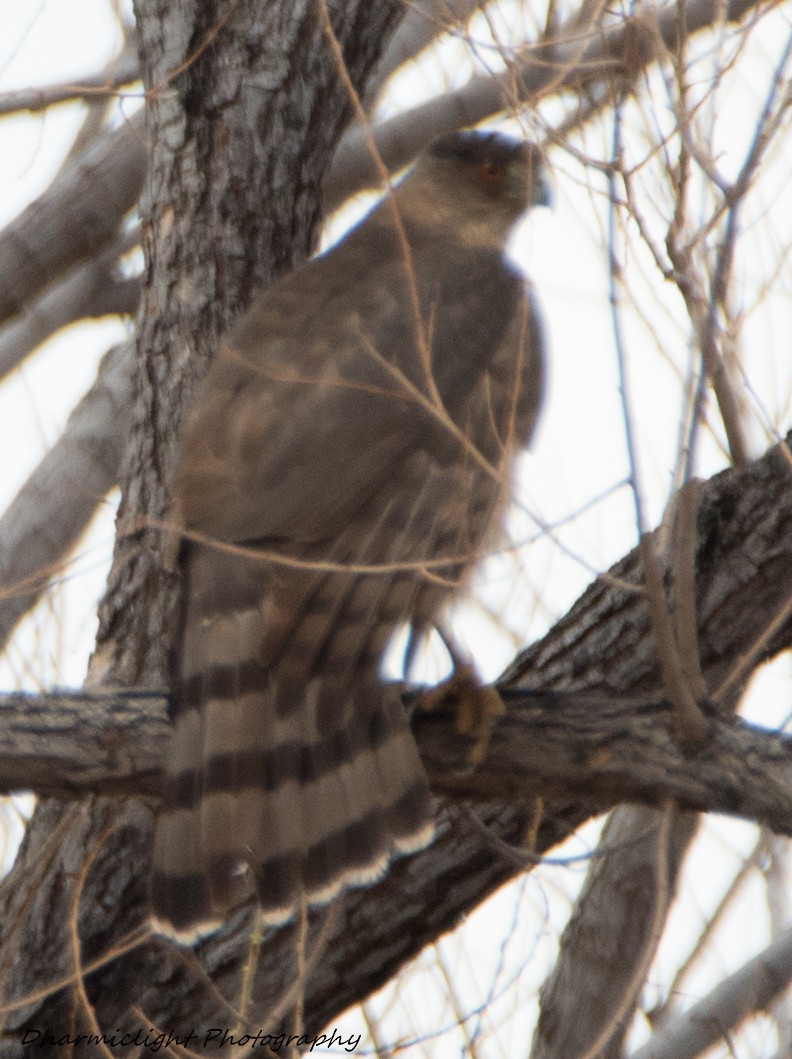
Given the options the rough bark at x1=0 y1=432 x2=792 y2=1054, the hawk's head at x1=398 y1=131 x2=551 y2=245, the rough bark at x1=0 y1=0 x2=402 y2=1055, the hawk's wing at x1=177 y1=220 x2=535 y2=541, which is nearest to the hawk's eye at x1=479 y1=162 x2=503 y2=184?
the hawk's head at x1=398 y1=131 x2=551 y2=245

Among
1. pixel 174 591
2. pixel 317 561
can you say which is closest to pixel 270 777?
pixel 317 561

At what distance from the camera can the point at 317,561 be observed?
3445 millimetres

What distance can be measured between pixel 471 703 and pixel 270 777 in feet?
1.78

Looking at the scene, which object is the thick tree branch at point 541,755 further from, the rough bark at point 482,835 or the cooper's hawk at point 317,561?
the rough bark at point 482,835

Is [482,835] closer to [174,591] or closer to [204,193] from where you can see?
[174,591]

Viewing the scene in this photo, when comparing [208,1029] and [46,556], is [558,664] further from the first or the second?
[46,556]

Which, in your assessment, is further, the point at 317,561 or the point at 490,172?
the point at 490,172

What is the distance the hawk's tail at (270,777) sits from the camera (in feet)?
10.6

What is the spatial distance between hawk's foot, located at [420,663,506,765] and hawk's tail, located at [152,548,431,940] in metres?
0.17

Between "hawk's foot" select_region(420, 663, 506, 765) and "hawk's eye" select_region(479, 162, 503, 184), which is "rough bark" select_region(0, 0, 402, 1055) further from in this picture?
"hawk's foot" select_region(420, 663, 506, 765)

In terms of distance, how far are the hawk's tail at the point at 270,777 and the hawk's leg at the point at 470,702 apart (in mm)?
166

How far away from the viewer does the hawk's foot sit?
3.48 m

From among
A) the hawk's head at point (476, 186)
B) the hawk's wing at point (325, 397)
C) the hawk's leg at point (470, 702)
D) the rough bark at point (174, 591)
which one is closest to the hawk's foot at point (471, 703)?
the hawk's leg at point (470, 702)

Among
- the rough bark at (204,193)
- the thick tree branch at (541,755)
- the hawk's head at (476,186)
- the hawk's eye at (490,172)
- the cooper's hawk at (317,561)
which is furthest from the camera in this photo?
the hawk's eye at (490,172)
